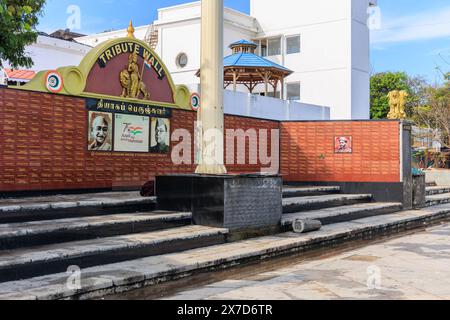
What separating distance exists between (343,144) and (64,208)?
903 cm

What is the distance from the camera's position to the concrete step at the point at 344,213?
9331mm

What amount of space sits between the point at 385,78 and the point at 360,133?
89.8 ft

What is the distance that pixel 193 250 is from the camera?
6875 mm

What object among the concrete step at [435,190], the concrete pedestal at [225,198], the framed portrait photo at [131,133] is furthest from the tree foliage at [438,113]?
the concrete pedestal at [225,198]

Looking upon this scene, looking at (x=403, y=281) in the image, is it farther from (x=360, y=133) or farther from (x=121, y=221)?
(x=360, y=133)

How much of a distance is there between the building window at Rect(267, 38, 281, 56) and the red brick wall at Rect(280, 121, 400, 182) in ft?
54.8

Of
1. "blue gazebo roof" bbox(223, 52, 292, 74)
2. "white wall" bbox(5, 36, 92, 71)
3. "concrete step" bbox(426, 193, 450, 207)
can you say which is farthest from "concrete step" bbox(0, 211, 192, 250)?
"white wall" bbox(5, 36, 92, 71)

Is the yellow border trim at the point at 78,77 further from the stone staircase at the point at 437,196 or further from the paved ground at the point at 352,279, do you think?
the stone staircase at the point at 437,196

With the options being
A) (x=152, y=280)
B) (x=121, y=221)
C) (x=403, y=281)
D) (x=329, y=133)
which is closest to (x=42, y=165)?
(x=121, y=221)

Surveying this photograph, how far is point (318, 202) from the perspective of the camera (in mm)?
11023

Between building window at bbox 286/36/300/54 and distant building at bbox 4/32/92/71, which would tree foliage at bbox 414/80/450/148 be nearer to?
building window at bbox 286/36/300/54

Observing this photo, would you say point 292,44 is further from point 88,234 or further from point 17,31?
point 88,234
